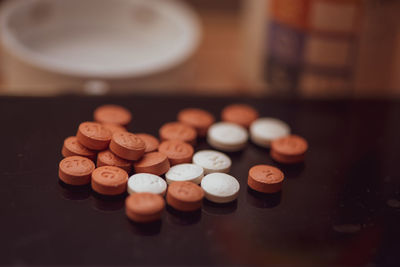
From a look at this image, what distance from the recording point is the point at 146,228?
0.33 meters

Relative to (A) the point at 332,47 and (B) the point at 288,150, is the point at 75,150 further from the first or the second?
(A) the point at 332,47

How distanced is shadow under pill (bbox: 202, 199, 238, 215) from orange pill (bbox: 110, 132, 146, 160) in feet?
0.20

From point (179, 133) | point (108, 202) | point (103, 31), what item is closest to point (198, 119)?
point (179, 133)

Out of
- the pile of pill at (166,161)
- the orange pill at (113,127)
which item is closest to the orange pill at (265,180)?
the pile of pill at (166,161)

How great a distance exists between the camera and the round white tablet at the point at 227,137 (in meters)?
0.43

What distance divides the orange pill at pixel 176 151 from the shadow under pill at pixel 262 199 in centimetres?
6

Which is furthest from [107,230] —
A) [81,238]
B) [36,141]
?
[36,141]

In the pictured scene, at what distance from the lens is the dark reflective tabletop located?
1.02ft

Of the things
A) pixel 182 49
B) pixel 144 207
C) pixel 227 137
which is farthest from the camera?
pixel 182 49

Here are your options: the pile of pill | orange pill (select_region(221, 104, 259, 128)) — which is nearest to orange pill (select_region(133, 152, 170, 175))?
the pile of pill

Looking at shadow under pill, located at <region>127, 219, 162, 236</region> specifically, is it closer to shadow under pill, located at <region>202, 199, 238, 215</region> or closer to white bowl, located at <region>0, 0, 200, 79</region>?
shadow under pill, located at <region>202, 199, 238, 215</region>

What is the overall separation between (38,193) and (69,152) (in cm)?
4

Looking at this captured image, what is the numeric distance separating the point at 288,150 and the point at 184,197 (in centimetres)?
11

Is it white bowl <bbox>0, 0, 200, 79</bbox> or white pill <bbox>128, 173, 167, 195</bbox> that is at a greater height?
white bowl <bbox>0, 0, 200, 79</bbox>
